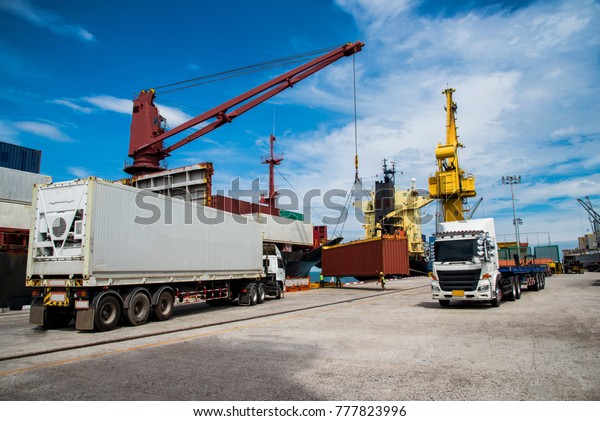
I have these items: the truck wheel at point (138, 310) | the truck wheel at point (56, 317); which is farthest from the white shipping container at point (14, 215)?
the truck wheel at point (138, 310)

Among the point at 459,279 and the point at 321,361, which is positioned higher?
the point at 459,279

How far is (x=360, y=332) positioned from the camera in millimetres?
10695

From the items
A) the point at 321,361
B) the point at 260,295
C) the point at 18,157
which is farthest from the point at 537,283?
the point at 18,157

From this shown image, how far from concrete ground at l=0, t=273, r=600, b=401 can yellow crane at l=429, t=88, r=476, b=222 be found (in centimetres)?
1817

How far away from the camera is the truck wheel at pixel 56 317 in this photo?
12377 mm

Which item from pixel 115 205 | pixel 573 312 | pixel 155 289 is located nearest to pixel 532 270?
pixel 573 312

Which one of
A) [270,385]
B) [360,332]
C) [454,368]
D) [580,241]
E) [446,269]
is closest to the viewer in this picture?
[270,385]

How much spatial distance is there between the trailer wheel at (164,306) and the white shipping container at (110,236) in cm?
55

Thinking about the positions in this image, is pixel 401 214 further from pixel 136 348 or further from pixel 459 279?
pixel 136 348

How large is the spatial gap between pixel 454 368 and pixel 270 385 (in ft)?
10.4

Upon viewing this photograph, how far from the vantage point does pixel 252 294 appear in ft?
63.7

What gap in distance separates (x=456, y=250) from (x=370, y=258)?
46.0 feet

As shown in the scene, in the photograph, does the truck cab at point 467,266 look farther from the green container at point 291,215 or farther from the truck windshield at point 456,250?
the green container at point 291,215

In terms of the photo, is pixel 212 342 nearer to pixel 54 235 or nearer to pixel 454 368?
pixel 454 368
